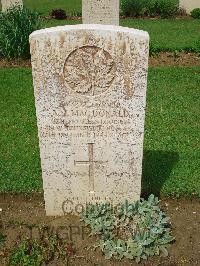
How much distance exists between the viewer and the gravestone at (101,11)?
11.7 metres

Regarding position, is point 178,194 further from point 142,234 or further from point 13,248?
point 13,248

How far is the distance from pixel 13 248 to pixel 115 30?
2466mm

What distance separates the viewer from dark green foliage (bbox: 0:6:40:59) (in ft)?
35.1

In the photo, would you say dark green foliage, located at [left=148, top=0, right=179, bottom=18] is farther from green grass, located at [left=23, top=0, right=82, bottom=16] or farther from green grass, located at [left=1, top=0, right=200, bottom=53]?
green grass, located at [left=23, top=0, right=82, bottom=16]

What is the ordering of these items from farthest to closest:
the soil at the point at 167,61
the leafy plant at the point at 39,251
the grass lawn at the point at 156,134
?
1. the soil at the point at 167,61
2. the grass lawn at the point at 156,134
3. the leafy plant at the point at 39,251

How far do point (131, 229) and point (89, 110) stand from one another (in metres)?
1.34

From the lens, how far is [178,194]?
18.2ft

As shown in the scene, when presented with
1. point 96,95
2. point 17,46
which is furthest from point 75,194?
point 17,46

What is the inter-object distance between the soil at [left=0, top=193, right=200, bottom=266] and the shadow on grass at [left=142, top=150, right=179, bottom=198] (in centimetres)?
26

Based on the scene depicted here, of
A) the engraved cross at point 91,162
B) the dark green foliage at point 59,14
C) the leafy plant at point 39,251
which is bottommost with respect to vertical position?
the leafy plant at point 39,251

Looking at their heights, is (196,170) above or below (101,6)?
below

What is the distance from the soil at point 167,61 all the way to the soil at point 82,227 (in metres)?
5.98

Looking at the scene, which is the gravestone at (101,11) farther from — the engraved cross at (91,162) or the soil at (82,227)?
the engraved cross at (91,162)

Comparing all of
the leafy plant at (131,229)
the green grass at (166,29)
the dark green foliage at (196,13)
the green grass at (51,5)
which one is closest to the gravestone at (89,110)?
the leafy plant at (131,229)
